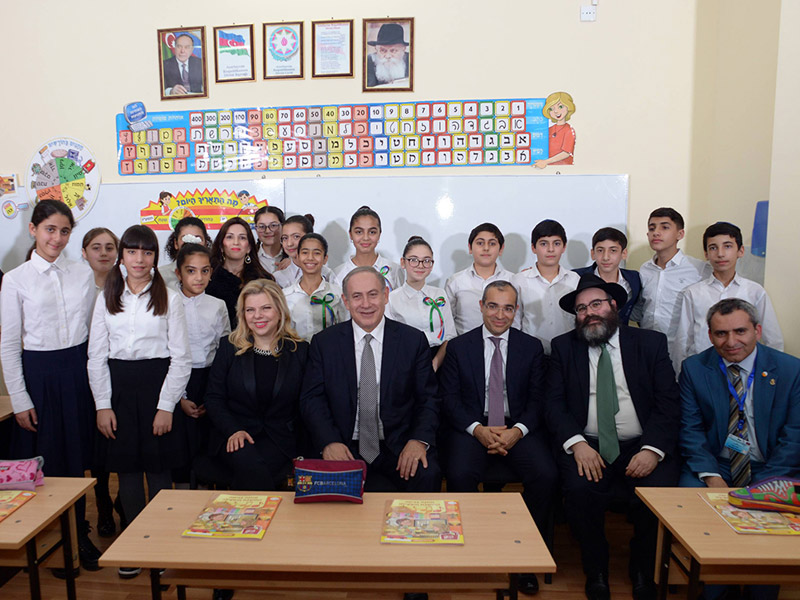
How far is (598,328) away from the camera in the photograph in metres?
2.78

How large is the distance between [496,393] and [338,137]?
8.30 feet

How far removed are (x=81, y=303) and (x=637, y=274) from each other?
3321mm

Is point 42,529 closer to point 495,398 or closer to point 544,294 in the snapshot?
point 495,398

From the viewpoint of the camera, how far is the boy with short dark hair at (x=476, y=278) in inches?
133

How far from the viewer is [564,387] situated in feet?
9.44

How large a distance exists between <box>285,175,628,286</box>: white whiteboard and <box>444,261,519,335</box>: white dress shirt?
0.82m

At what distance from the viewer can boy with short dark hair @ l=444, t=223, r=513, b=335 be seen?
11.1 feet

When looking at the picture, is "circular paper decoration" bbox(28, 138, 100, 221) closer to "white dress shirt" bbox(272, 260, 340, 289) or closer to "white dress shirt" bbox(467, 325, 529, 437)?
"white dress shirt" bbox(272, 260, 340, 289)

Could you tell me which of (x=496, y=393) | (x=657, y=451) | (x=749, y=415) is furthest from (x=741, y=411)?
(x=496, y=393)

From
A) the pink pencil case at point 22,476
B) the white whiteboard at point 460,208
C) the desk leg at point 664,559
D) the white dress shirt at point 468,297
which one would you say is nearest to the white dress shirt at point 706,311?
the white dress shirt at point 468,297

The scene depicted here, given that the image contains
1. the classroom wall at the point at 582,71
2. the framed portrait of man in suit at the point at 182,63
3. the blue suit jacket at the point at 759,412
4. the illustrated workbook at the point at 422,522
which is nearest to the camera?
the illustrated workbook at the point at 422,522

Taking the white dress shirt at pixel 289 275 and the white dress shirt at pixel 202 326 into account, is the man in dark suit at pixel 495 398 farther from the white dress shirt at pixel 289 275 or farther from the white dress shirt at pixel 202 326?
the white dress shirt at pixel 202 326

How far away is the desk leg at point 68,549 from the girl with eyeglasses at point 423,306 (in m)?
1.93

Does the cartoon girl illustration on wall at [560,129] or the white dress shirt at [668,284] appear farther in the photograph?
the cartoon girl illustration on wall at [560,129]
